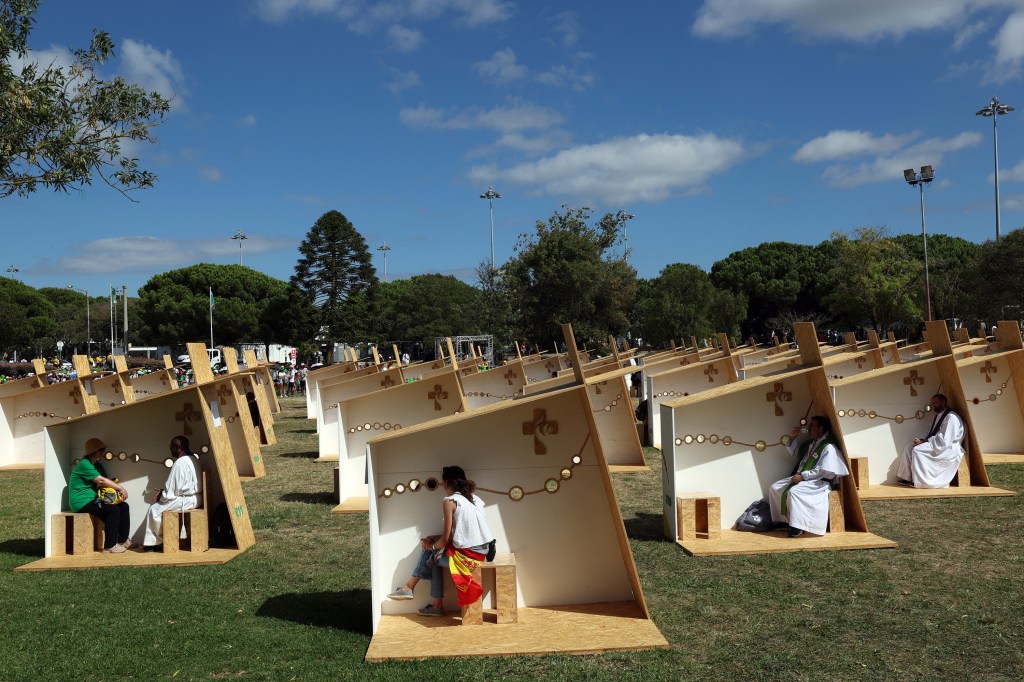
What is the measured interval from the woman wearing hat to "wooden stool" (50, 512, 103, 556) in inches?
5.0

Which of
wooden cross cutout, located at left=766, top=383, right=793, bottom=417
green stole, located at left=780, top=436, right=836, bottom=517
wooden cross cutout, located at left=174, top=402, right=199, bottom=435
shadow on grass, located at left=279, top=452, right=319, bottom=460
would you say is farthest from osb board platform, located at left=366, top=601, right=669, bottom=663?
shadow on grass, located at left=279, top=452, right=319, bottom=460

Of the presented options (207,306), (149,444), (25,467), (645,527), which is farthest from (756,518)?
(207,306)

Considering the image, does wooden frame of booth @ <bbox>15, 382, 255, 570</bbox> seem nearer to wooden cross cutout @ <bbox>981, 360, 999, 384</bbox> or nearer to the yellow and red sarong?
the yellow and red sarong

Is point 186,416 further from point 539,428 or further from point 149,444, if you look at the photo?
point 539,428

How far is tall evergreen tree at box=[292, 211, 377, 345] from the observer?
60438mm

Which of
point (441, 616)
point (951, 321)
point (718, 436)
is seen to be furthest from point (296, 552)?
point (951, 321)

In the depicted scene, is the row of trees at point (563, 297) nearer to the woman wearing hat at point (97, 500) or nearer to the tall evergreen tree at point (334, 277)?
the tall evergreen tree at point (334, 277)

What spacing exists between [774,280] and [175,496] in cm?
5982

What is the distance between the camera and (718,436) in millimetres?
10516

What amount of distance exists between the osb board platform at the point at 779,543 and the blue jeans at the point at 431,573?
309 cm

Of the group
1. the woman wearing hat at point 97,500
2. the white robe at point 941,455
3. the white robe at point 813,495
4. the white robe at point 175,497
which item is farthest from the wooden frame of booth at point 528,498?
the white robe at point 941,455

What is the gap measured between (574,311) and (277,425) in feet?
72.8

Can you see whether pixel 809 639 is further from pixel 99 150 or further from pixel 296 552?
pixel 99 150

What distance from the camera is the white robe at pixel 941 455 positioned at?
40.2 ft
